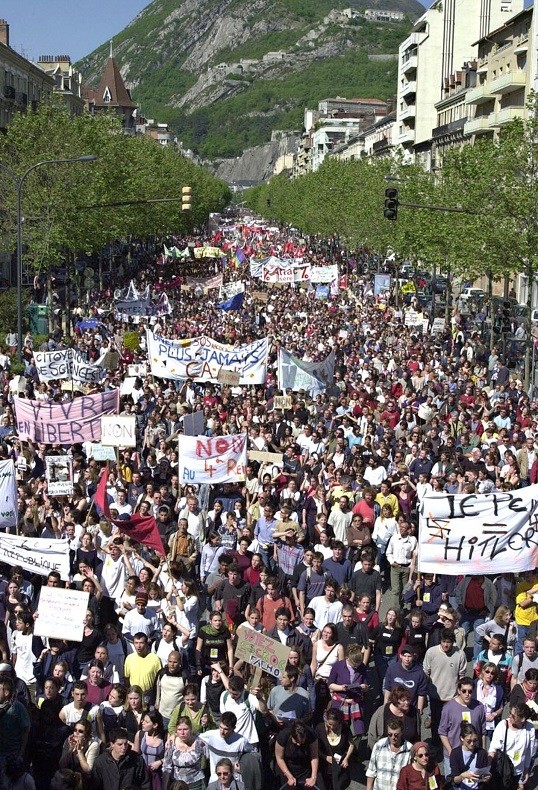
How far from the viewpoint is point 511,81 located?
63.9 meters

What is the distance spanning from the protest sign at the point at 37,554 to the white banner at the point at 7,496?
1469 mm

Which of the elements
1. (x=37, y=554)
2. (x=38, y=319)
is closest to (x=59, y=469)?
(x=37, y=554)

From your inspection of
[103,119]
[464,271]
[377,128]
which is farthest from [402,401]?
[377,128]

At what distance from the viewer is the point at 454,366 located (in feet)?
102

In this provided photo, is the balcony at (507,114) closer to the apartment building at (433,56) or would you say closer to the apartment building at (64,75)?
the apartment building at (433,56)

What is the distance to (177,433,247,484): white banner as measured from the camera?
54.9 ft

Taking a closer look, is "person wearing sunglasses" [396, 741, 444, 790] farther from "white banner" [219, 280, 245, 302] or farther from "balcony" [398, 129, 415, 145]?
"balcony" [398, 129, 415, 145]

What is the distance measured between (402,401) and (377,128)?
12366 cm

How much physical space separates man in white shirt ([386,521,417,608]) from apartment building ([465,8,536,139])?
51.3 meters

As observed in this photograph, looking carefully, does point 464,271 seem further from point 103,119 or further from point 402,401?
point 103,119

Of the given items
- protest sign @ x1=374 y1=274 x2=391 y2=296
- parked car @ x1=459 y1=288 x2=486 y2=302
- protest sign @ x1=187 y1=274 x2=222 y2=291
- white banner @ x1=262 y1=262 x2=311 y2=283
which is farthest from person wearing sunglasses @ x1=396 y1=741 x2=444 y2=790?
protest sign @ x1=374 y1=274 x2=391 y2=296

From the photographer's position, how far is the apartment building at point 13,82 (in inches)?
2842

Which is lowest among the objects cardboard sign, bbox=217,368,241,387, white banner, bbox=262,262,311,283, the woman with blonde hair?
the woman with blonde hair

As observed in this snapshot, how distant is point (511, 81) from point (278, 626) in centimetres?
5732
